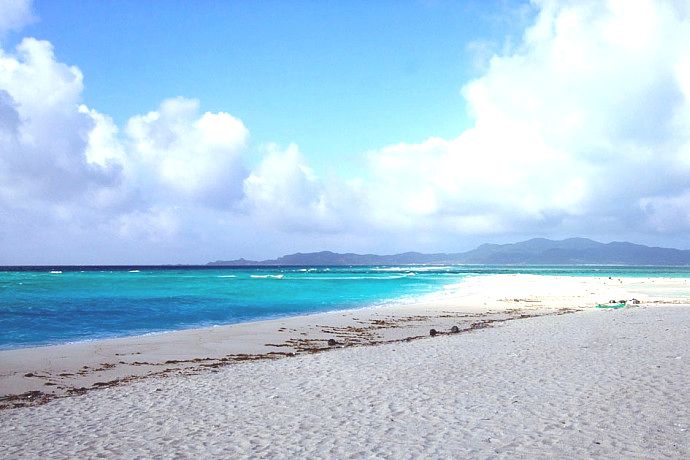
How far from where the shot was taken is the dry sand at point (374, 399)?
6699mm

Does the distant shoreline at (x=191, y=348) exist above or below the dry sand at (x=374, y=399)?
below

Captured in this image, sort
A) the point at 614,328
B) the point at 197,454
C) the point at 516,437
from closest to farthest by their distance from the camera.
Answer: the point at 197,454 → the point at 516,437 → the point at 614,328

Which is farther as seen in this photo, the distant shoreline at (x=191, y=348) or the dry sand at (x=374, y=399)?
the distant shoreline at (x=191, y=348)

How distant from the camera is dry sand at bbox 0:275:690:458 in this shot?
670 centimetres

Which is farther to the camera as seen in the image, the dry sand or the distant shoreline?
the distant shoreline

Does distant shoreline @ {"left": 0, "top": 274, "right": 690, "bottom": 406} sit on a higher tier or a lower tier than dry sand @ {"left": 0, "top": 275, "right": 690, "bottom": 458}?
lower

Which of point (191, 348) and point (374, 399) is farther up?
point (374, 399)

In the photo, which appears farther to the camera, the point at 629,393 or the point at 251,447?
the point at 629,393

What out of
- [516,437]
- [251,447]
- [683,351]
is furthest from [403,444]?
[683,351]

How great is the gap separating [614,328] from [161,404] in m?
15.8

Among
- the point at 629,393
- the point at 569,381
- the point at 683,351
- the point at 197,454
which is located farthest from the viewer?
the point at 683,351

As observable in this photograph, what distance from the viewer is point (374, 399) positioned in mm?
9086

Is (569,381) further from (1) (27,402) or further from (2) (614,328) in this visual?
(1) (27,402)

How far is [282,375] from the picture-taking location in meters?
11.3
